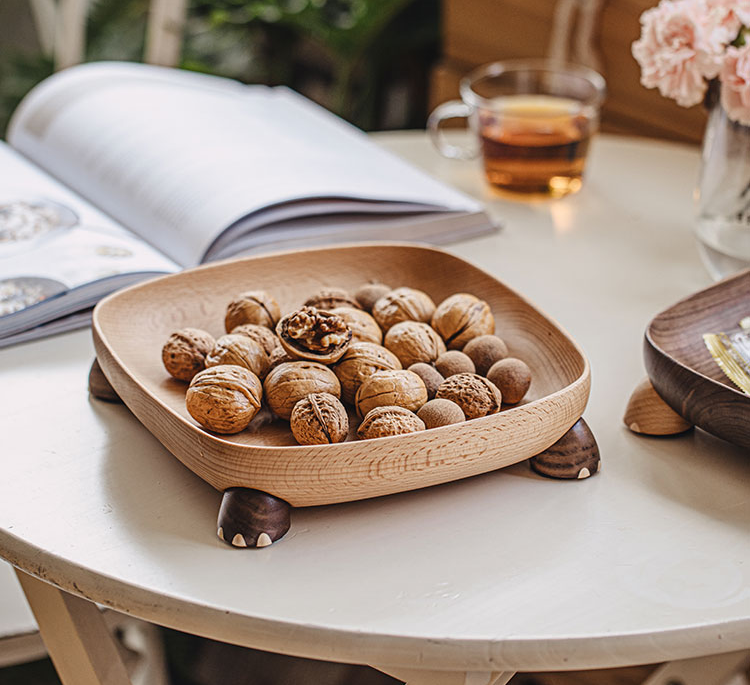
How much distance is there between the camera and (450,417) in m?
0.53

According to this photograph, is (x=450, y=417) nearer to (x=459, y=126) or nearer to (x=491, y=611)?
(x=491, y=611)

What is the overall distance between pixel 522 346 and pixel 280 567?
25 centimetres

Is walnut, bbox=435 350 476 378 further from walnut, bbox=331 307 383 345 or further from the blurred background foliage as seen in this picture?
the blurred background foliage

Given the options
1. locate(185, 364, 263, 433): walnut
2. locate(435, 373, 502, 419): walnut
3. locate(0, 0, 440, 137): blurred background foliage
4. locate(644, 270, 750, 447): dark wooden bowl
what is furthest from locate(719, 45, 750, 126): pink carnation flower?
locate(0, 0, 440, 137): blurred background foliage

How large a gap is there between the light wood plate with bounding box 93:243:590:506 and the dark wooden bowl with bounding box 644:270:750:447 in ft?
0.19

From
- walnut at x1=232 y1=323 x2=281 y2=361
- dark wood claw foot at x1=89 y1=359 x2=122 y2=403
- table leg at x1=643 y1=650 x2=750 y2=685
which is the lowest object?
table leg at x1=643 y1=650 x2=750 y2=685

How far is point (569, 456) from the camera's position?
0.56 m

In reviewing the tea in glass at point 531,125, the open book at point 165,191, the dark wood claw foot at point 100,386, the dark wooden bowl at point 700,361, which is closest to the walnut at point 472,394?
the dark wooden bowl at point 700,361

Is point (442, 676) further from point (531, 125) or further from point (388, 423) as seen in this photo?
point (531, 125)

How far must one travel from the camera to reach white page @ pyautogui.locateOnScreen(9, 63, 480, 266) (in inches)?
34.7

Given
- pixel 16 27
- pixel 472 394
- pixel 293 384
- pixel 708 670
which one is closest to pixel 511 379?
pixel 472 394

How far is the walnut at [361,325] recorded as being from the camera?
2.04ft

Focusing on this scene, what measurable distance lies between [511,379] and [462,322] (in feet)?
0.25

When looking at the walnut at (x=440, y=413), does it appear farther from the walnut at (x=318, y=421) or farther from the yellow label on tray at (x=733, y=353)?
the yellow label on tray at (x=733, y=353)
